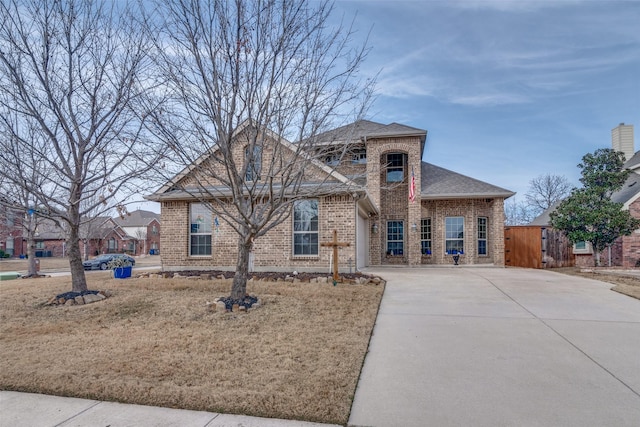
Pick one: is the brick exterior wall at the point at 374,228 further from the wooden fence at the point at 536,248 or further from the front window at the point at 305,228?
the wooden fence at the point at 536,248

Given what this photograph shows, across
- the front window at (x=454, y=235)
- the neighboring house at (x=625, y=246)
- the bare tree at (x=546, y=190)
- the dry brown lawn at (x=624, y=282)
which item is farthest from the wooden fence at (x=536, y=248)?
the bare tree at (x=546, y=190)

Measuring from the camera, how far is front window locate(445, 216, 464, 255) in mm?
15969

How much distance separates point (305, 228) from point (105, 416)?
925cm

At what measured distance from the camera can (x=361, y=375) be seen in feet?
12.4

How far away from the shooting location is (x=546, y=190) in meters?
37.5

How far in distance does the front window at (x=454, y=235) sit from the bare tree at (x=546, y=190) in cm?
2639

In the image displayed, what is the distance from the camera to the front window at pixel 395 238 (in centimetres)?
1650

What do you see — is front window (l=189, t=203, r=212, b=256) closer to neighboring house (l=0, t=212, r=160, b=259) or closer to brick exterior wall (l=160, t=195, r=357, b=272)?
brick exterior wall (l=160, t=195, r=357, b=272)

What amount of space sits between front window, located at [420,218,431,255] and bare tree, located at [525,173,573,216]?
27038 mm

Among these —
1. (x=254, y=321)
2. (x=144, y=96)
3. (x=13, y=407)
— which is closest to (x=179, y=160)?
(x=144, y=96)

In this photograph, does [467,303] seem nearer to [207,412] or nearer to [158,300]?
[207,412]

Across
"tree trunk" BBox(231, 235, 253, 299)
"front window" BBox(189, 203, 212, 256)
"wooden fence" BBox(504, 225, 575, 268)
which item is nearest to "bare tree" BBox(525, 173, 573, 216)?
"wooden fence" BBox(504, 225, 575, 268)

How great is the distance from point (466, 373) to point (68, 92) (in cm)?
842

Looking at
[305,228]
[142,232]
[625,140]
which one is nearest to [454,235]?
[305,228]
